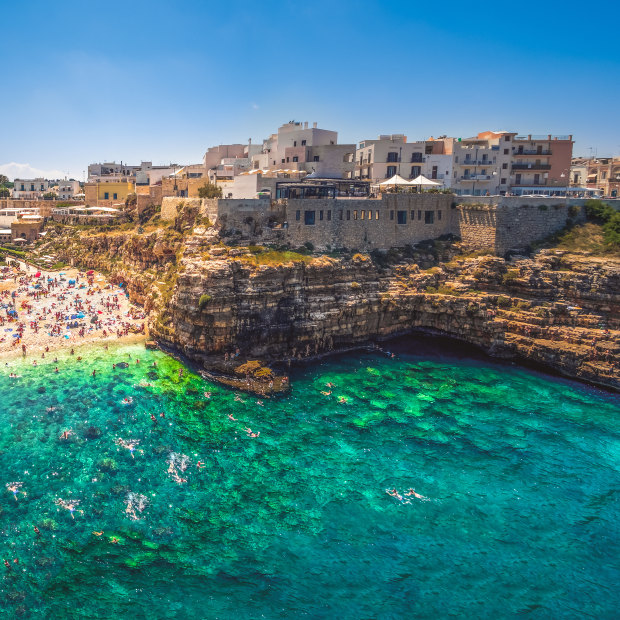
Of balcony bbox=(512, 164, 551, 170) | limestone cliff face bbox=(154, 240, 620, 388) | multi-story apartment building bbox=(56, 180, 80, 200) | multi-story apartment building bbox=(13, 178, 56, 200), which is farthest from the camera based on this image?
multi-story apartment building bbox=(13, 178, 56, 200)

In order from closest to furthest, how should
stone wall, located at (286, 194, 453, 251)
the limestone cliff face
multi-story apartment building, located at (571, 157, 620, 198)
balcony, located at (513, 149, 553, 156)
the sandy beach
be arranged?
the limestone cliff face, the sandy beach, stone wall, located at (286, 194, 453, 251), balcony, located at (513, 149, 553, 156), multi-story apartment building, located at (571, 157, 620, 198)

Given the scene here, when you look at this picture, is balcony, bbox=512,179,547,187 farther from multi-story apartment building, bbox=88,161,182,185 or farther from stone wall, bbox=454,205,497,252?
multi-story apartment building, bbox=88,161,182,185

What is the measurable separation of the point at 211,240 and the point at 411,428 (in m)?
23.8

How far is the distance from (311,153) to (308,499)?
44.3 metres

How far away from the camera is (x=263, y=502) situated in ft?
78.7

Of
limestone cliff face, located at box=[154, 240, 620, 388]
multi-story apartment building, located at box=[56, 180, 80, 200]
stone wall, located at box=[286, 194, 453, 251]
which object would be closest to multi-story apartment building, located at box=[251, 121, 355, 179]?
stone wall, located at box=[286, 194, 453, 251]

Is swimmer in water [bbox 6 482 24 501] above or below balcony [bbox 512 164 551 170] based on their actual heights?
below

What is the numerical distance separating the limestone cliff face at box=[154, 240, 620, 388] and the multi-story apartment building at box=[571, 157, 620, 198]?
2802cm

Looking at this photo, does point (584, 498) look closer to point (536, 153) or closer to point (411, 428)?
point (411, 428)

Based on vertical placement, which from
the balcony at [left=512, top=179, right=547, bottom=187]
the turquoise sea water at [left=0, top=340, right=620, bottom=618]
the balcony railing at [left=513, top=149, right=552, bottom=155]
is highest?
the balcony railing at [left=513, top=149, right=552, bottom=155]

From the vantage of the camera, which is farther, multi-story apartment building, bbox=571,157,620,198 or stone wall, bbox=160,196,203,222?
multi-story apartment building, bbox=571,157,620,198

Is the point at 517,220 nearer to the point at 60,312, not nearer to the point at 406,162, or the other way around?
the point at 406,162

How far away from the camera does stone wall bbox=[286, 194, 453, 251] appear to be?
44.8m

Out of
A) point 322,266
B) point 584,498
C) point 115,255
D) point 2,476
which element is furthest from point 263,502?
point 115,255
